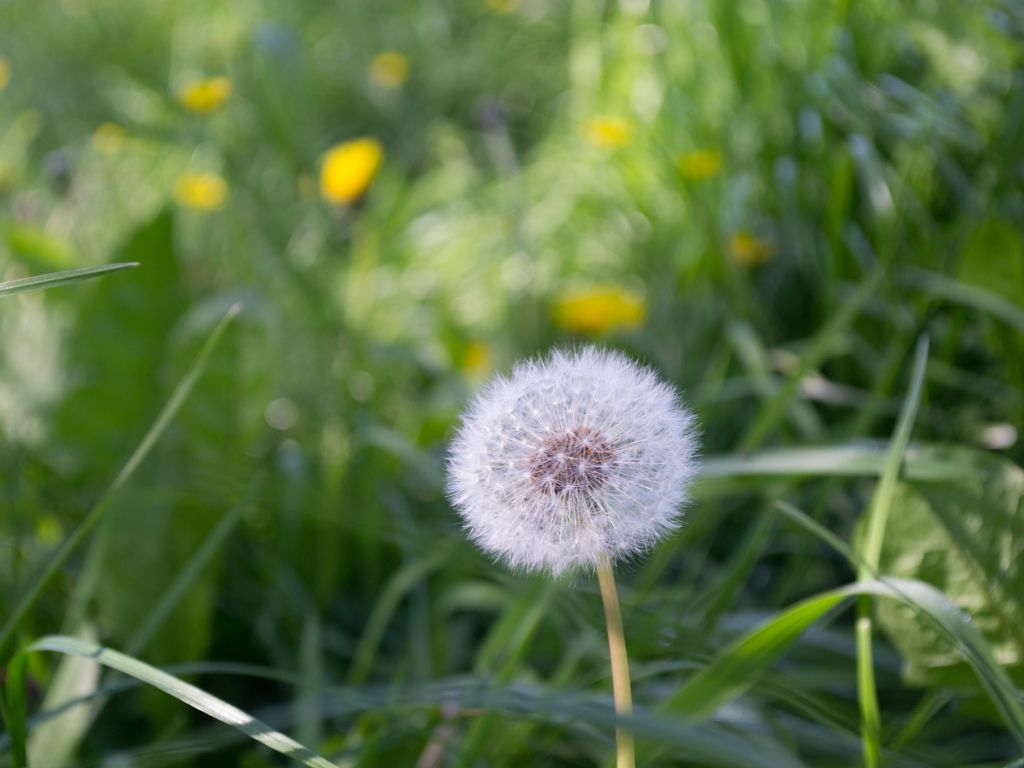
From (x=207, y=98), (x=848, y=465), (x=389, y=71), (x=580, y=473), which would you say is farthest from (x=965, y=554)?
(x=389, y=71)

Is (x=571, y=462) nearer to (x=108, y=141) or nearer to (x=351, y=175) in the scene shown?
(x=351, y=175)

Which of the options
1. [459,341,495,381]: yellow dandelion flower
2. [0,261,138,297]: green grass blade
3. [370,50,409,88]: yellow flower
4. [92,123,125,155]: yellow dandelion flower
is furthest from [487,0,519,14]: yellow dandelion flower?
[0,261,138,297]: green grass blade

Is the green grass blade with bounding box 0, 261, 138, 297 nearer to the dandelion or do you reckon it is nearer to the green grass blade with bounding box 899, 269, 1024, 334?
the dandelion

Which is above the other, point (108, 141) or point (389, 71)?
point (389, 71)

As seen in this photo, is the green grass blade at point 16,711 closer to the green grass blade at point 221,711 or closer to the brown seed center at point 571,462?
the green grass blade at point 221,711

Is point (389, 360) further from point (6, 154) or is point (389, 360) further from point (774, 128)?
point (6, 154)

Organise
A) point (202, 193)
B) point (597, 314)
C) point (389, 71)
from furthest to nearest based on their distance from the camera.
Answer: point (389, 71) → point (202, 193) → point (597, 314)

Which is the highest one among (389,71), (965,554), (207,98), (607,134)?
(389,71)

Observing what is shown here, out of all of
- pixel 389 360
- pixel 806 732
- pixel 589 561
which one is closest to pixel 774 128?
pixel 389 360
